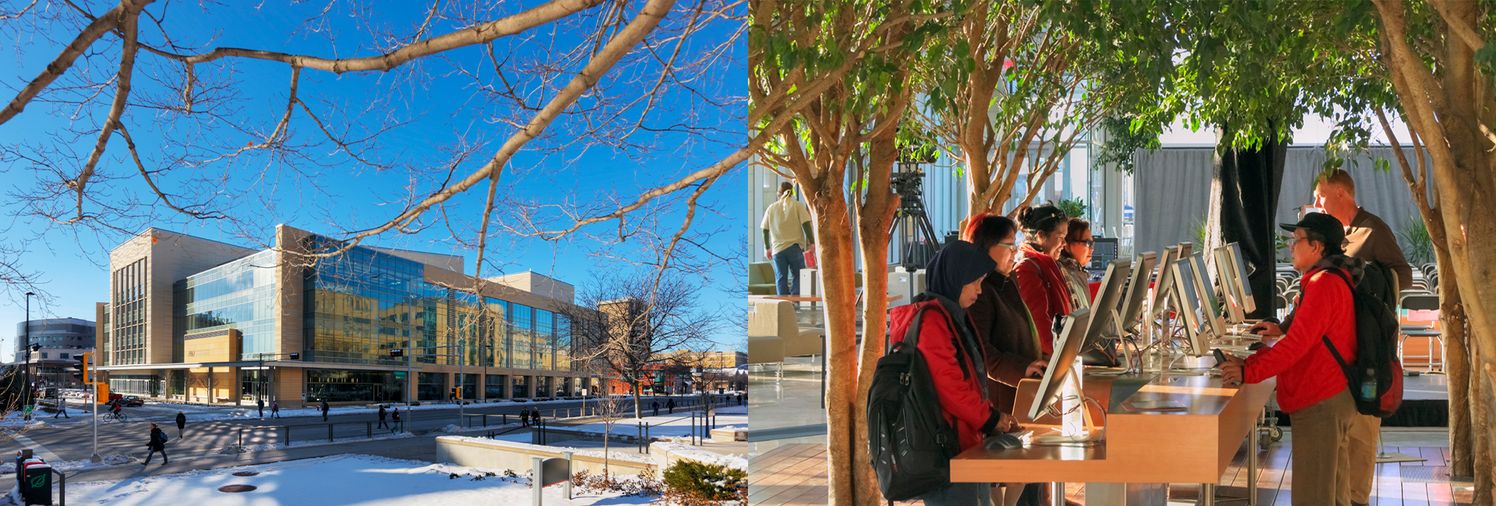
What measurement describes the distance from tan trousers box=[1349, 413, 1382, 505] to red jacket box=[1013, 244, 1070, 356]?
0.96 metres

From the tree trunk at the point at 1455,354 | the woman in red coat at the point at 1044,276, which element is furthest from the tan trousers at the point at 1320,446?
the tree trunk at the point at 1455,354

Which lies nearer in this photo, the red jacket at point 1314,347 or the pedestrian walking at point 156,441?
the red jacket at point 1314,347

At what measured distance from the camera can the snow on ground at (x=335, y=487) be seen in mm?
3684

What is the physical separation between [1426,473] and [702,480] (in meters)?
3.60

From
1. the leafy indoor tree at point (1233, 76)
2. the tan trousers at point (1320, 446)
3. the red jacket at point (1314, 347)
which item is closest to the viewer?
the leafy indoor tree at point (1233, 76)

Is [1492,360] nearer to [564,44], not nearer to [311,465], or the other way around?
[564,44]

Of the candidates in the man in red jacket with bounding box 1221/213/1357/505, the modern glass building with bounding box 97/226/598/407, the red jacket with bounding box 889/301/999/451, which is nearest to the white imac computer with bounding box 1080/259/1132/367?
the red jacket with bounding box 889/301/999/451

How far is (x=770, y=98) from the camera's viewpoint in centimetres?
262

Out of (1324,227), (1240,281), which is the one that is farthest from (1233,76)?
(1324,227)

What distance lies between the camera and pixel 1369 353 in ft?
10.1

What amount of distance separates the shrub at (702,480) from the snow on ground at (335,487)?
1.38 ft

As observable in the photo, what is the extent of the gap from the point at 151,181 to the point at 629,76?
1.96 metres

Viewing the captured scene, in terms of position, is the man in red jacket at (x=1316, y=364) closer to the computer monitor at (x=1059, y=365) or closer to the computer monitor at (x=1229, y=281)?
the computer monitor at (x=1229, y=281)

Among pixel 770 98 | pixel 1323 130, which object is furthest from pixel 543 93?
pixel 1323 130
